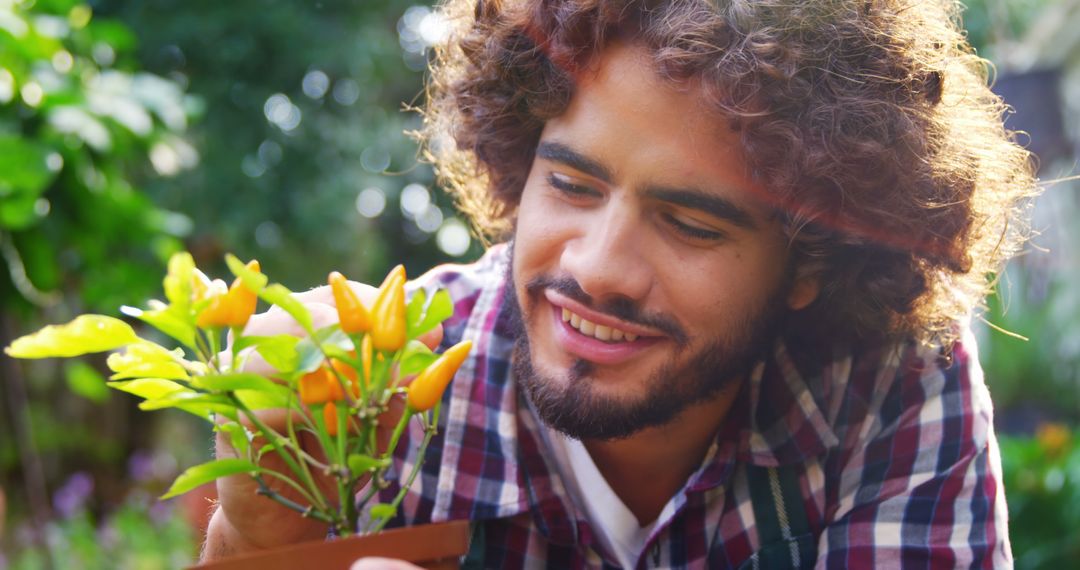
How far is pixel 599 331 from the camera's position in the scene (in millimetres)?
1418

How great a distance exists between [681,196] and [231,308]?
65 centimetres

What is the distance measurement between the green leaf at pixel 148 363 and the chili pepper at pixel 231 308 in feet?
0.17

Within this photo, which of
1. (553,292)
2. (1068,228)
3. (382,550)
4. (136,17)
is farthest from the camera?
(1068,228)

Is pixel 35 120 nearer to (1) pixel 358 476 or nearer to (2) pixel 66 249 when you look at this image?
(2) pixel 66 249

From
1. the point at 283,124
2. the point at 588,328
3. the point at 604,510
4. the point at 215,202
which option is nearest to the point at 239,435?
the point at 588,328

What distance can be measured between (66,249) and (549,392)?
1.11 meters

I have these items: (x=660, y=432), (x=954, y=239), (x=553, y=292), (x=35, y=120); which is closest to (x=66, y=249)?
(x=35, y=120)

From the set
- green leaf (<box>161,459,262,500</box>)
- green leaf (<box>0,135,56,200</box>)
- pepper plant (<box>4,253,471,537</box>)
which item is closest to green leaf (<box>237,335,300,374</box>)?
pepper plant (<box>4,253,471,537</box>)

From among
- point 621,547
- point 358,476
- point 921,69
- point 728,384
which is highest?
point 921,69

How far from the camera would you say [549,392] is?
1.47 meters

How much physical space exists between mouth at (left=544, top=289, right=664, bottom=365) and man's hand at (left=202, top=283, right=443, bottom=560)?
289 mm

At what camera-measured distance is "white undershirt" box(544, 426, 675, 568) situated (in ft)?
5.42

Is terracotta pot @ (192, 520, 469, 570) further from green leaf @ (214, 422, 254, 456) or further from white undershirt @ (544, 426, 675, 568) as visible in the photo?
white undershirt @ (544, 426, 675, 568)

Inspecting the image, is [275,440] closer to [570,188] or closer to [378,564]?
[378,564]
